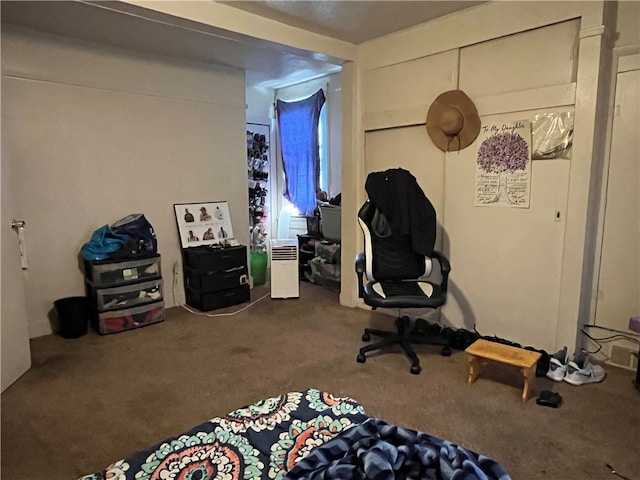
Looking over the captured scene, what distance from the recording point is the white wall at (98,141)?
3396 mm

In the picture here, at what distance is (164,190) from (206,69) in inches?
51.8

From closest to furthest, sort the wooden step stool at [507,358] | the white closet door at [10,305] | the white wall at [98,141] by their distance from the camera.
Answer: the wooden step stool at [507,358] → the white closet door at [10,305] → the white wall at [98,141]

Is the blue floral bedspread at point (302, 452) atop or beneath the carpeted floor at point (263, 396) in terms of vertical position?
atop

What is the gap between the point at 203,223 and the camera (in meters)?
4.43

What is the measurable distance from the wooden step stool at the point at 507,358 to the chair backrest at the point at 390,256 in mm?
732

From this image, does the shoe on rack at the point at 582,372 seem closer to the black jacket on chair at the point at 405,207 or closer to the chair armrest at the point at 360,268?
the black jacket on chair at the point at 405,207

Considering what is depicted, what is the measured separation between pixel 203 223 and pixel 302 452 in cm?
343

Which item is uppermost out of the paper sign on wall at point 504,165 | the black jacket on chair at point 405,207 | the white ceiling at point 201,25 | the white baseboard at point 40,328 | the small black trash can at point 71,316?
the white ceiling at point 201,25

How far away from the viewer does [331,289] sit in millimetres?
4836

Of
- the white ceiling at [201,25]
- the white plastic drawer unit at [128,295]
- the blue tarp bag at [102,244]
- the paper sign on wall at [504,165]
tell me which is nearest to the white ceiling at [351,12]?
the white ceiling at [201,25]

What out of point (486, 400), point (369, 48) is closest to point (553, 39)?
point (369, 48)

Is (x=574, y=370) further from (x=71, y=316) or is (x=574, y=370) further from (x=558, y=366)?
(x=71, y=316)

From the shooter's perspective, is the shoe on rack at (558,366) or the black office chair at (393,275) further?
the black office chair at (393,275)

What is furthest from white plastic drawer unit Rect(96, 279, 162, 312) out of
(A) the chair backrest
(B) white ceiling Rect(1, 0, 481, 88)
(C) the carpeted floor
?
(B) white ceiling Rect(1, 0, 481, 88)
